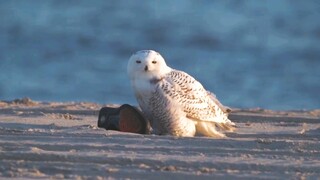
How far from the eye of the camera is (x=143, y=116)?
7.99 metres

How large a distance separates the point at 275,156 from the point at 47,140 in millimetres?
1440

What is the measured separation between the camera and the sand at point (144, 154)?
6199 mm

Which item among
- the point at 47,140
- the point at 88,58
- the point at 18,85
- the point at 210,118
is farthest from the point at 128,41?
the point at 47,140

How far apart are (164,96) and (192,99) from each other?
29 centimetres

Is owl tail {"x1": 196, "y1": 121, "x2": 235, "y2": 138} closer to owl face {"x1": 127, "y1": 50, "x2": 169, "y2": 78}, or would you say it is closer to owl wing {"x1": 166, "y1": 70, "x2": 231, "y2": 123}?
owl wing {"x1": 166, "y1": 70, "x2": 231, "y2": 123}

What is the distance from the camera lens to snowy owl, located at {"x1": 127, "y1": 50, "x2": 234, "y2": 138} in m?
7.94

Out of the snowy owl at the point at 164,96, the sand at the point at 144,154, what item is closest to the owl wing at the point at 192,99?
the snowy owl at the point at 164,96

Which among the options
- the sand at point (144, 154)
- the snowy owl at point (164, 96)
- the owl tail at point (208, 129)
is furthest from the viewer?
the owl tail at point (208, 129)

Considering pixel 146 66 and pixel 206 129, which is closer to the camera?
pixel 146 66

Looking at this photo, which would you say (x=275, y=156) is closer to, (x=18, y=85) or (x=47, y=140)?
(x=47, y=140)

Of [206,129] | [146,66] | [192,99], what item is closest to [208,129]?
[206,129]

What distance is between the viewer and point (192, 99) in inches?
320

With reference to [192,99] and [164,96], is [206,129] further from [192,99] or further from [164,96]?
[164,96]

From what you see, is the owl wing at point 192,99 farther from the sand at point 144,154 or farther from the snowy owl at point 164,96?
the sand at point 144,154
